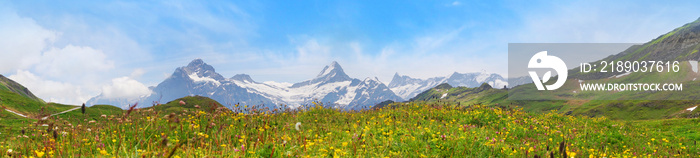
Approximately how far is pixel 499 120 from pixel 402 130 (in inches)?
226

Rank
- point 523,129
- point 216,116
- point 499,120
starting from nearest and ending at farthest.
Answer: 1. point 216,116
2. point 523,129
3. point 499,120

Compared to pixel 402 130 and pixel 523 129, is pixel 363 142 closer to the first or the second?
pixel 402 130

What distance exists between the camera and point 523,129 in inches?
445

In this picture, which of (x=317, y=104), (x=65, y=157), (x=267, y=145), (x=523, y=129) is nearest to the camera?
(x=65, y=157)

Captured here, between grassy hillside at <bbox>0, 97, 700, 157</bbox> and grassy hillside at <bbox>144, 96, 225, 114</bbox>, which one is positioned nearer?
grassy hillside at <bbox>0, 97, 700, 157</bbox>

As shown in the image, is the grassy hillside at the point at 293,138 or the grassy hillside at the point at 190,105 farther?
the grassy hillside at the point at 190,105

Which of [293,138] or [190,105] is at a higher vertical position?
[293,138]

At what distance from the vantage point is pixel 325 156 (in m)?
5.95

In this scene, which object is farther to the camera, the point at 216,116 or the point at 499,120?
the point at 499,120

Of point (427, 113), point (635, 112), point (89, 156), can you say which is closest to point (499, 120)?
point (427, 113)

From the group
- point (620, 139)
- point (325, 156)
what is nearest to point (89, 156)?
point (325, 156)

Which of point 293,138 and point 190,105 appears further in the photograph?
point 190,105

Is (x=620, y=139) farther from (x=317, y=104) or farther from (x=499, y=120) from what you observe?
(x=317, y=104)

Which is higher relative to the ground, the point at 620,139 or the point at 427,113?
the point at 427,113
